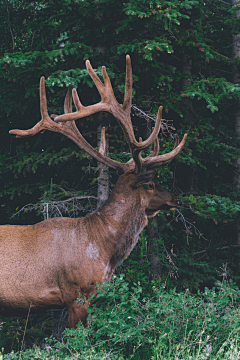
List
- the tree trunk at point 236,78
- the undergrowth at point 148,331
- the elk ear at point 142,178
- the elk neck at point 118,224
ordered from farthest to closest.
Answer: the tree trunk at point 236,78 → the elk ear at point 142,178 → the elk neck at point 118,224 → the undergrowth at point 148,331

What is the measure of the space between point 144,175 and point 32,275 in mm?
1759

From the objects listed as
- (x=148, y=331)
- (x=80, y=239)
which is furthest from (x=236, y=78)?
(x=148, y=331)

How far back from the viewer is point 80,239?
4242 millimetres

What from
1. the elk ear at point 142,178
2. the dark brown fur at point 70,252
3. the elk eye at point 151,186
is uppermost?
the elk ear at point 142,178

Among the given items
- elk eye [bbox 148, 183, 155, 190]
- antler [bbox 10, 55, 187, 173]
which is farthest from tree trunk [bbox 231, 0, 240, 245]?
elk eye [bbox 148, 183, 155, 190]

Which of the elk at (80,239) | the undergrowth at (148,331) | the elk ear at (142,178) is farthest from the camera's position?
the elk ear at (142,178)

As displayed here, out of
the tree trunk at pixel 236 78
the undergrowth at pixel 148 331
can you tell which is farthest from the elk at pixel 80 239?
the tree trunk at pixel 236 78

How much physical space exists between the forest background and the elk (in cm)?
94

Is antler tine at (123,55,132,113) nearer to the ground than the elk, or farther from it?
farther from it

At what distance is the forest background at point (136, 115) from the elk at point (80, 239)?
935 millimetres

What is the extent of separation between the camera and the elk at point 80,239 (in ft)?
13.1

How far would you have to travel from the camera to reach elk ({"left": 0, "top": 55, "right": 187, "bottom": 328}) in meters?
3.99

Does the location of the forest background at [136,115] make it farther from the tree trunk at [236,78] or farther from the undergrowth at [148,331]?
the undergrowth at [148,331]

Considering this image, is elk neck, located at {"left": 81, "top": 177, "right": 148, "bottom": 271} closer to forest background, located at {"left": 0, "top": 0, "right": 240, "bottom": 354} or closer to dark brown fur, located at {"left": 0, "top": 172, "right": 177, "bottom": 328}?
dark brown fur, located at {"left": 0, "top": 172, "right": 177, "bottom": 328}
